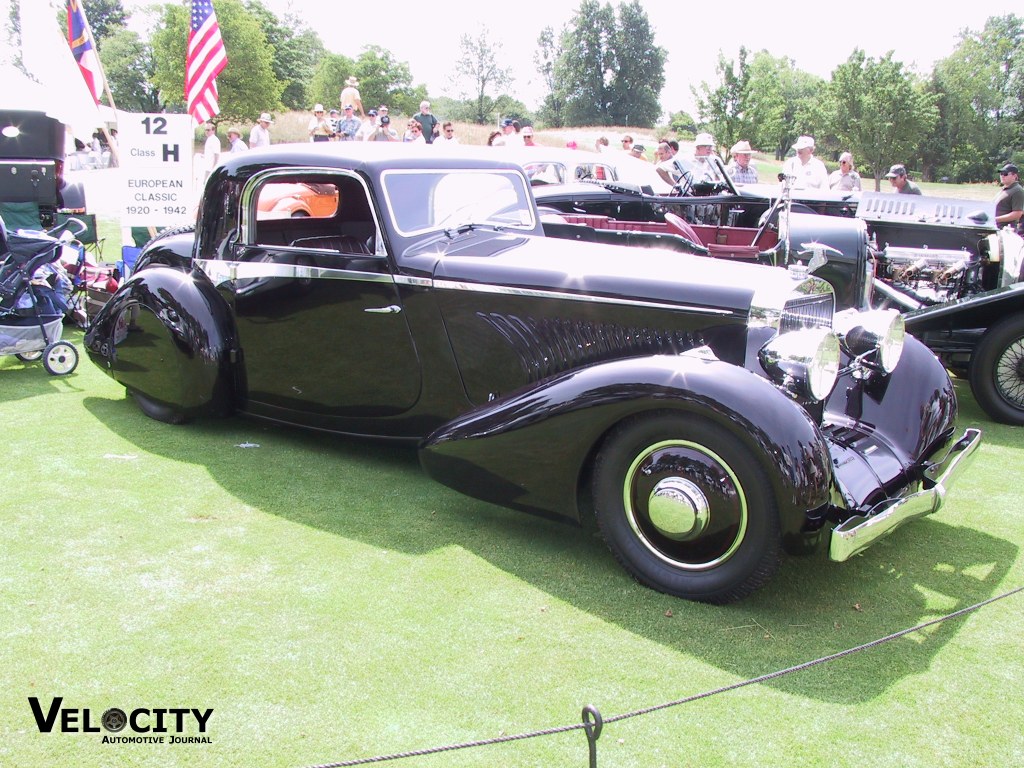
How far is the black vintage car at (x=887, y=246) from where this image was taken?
5594 millimetres

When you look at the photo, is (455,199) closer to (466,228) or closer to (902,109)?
(466,228)

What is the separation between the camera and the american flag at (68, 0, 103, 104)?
908 centimetres

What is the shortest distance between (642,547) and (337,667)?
1216 millimetres

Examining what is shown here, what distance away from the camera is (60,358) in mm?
6164

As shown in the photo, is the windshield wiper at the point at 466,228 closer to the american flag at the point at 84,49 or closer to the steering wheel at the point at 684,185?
the steering wheel at the point at 684,185

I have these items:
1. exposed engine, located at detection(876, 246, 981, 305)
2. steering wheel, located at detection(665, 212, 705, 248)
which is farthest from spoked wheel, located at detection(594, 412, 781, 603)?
exposed engine, located at detection(876, 246, 981, 305)

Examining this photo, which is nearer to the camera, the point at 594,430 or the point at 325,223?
the point at 594,430

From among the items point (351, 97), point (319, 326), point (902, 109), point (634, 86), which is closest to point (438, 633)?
point (319, 326)

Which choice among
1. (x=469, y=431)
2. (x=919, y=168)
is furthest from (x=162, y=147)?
(x=919, y=168)

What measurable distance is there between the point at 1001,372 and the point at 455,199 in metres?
3.98

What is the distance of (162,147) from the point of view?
7980 mm

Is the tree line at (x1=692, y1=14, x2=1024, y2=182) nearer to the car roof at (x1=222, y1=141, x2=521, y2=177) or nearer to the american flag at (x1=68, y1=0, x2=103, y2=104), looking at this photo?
the american flag at (x1=68, y1=0, x2=103, y2=104)

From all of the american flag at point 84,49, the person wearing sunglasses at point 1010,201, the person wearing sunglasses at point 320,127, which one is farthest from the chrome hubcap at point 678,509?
the person wearing sunglasses at point 320,127

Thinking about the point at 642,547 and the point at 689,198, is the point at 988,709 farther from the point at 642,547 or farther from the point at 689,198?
the point at 689,198
